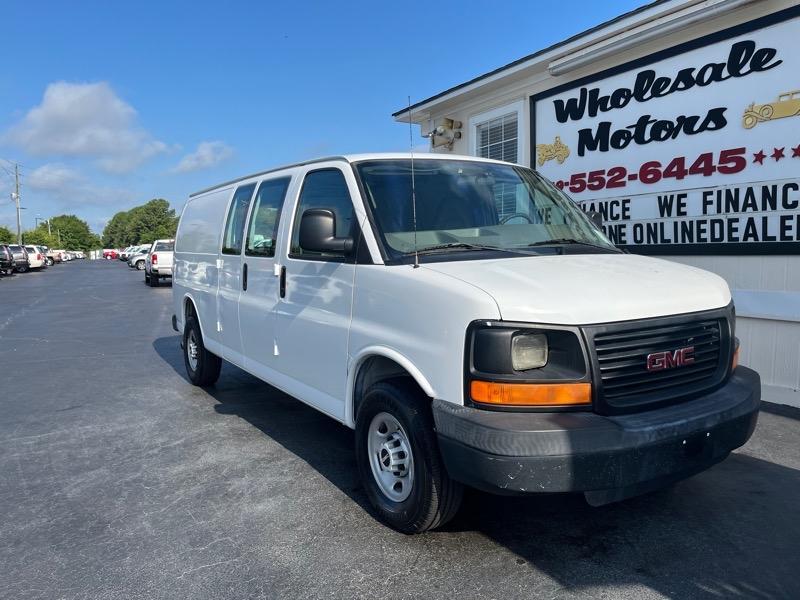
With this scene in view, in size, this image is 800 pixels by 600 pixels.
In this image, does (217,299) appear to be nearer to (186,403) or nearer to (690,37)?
(186,403)

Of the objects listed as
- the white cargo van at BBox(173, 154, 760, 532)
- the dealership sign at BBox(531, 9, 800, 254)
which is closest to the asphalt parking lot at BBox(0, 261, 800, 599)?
the white cargo van at BBox(173, 154, 760, 532)

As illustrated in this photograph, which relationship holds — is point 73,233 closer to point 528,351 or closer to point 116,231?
point 116,231

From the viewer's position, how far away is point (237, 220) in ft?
18.2

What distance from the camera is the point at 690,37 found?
646cm

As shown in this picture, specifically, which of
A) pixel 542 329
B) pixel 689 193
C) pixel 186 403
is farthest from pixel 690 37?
pixel 186 403

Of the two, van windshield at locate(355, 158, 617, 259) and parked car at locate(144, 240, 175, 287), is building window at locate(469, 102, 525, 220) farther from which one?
parked car at locate(144, 240, 175, 287)

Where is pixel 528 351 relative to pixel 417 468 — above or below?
above

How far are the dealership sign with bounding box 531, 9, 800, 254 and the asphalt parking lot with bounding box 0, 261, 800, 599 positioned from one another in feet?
6.27

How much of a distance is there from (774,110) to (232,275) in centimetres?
513

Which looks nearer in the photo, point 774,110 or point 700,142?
point 774,110

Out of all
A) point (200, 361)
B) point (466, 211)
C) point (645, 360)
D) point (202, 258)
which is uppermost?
point (466, 211)

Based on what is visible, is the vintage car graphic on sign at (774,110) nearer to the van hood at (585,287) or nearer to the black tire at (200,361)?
the van hood at (585,287)

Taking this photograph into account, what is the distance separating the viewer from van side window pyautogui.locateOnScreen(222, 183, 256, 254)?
211 inches

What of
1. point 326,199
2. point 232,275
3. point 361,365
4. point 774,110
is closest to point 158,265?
point 232,275
